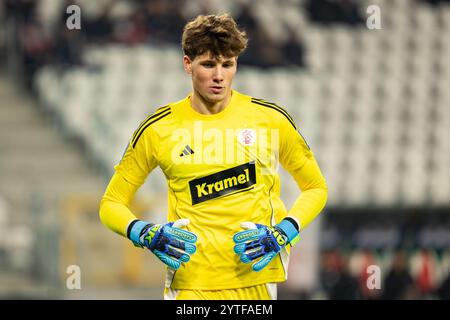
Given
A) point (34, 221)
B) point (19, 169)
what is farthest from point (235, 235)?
point (19, 169)

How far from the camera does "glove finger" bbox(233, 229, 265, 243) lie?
4.33 metres

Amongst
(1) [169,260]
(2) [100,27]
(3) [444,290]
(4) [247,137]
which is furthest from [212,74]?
(2) [100,27]

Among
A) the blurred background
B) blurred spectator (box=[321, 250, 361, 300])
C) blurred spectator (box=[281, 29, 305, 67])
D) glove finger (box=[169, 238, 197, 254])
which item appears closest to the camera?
glove finger (box=[169, 238, 197, 254])

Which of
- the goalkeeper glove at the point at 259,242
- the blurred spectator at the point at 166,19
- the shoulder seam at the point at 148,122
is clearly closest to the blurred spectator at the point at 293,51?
the blurred spectator at the point at 166,19

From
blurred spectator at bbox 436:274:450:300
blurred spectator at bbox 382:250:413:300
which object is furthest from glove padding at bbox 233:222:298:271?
blurred spectator at bbox 436:274:450:300

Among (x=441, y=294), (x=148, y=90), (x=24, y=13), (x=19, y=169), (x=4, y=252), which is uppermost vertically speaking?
(x=24, y=13)

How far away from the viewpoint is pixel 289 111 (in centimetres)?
1330

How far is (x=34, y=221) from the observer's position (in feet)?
33.2

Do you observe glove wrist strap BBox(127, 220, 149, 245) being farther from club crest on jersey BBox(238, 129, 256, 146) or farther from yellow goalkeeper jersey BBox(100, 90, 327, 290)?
club crest on jersey BBox(238, 129, 256, 146)

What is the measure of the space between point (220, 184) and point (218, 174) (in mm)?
48

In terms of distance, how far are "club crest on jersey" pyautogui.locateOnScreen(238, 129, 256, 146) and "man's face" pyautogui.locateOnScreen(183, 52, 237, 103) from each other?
189 mm

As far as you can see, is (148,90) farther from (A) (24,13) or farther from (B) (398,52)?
(B) (398,52)

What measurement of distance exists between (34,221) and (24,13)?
13.9ft

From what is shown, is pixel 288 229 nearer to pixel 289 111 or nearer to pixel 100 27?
pixel 289 111
